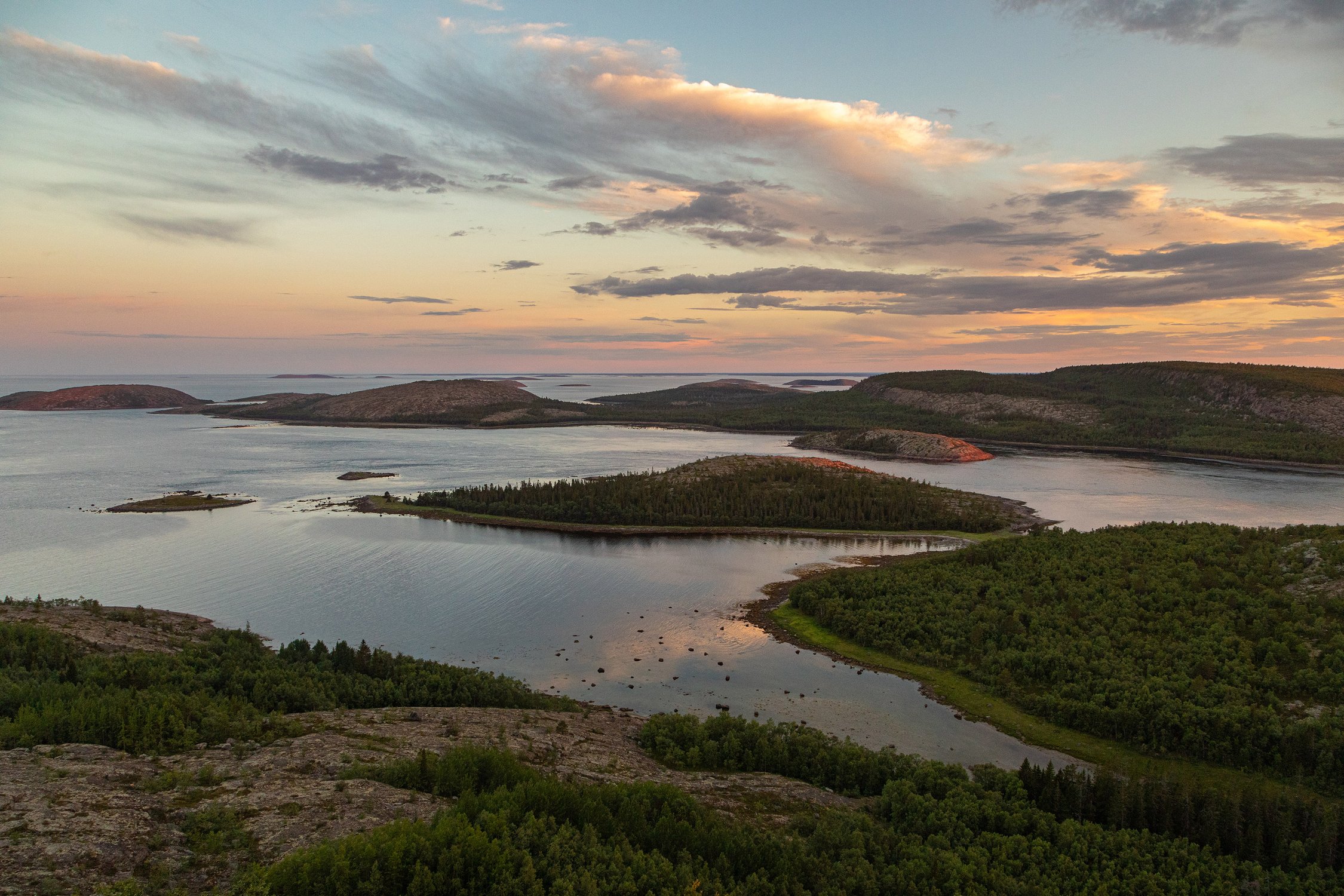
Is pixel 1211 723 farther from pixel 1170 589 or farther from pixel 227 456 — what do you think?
pixel 227 456

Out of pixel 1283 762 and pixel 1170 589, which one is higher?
pixel 1170 589

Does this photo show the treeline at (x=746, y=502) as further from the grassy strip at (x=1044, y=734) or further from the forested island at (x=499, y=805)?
the forested island at (x=499, y=805)

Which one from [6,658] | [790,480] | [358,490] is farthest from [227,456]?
[6,658]

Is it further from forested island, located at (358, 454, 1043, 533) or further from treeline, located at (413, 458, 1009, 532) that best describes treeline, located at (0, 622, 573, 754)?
treeline, located at (413, 458, 1009, 532)

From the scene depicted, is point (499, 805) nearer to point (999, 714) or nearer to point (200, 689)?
point (200, 689)

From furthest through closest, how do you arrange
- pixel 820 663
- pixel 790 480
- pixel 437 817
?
1. pixel 790 480
2. pixel 820 663
3. pixel 437 817

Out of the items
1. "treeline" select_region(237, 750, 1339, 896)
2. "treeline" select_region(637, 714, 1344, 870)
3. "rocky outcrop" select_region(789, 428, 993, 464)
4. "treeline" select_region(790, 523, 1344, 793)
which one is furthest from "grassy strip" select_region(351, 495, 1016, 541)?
"rocky outcrop" select_region(789, 428, 993, 464)

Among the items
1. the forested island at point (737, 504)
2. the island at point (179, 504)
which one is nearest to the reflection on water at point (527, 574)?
the island at point (179, 504)
